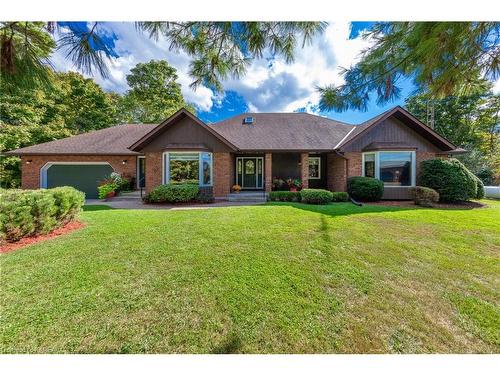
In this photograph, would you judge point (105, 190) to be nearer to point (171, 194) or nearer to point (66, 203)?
point (171, 194)

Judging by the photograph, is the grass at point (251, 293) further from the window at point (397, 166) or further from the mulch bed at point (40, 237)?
the window at point (397, 166)

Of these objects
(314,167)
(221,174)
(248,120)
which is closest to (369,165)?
(314,167)

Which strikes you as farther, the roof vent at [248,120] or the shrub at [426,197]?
the roof vent at [248,120]

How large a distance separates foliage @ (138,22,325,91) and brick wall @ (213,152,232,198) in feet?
28.2

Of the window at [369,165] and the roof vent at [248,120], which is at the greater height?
the roof vent at [248,120]

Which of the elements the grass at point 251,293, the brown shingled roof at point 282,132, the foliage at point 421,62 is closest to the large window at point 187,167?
the brown shingled roof at point 282,132

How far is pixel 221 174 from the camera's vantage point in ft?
40.3

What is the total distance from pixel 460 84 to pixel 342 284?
3.69 meters

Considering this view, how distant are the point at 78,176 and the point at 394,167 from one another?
66.0ft

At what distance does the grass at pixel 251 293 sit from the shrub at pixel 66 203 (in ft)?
2.62

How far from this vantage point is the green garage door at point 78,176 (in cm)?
1359

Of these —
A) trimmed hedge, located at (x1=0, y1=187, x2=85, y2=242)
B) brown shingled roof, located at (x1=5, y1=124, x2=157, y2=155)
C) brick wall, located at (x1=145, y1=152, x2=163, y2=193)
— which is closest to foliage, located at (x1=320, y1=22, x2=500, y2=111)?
trimmed hedge, located at (x1=0, y1=187, x2=85, y2=242)

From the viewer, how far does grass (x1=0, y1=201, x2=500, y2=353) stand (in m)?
2.14

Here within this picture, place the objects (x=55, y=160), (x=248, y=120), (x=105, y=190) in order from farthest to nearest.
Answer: (x=248, y=120)
(x=55, y=160)
(x=105, y=190)
